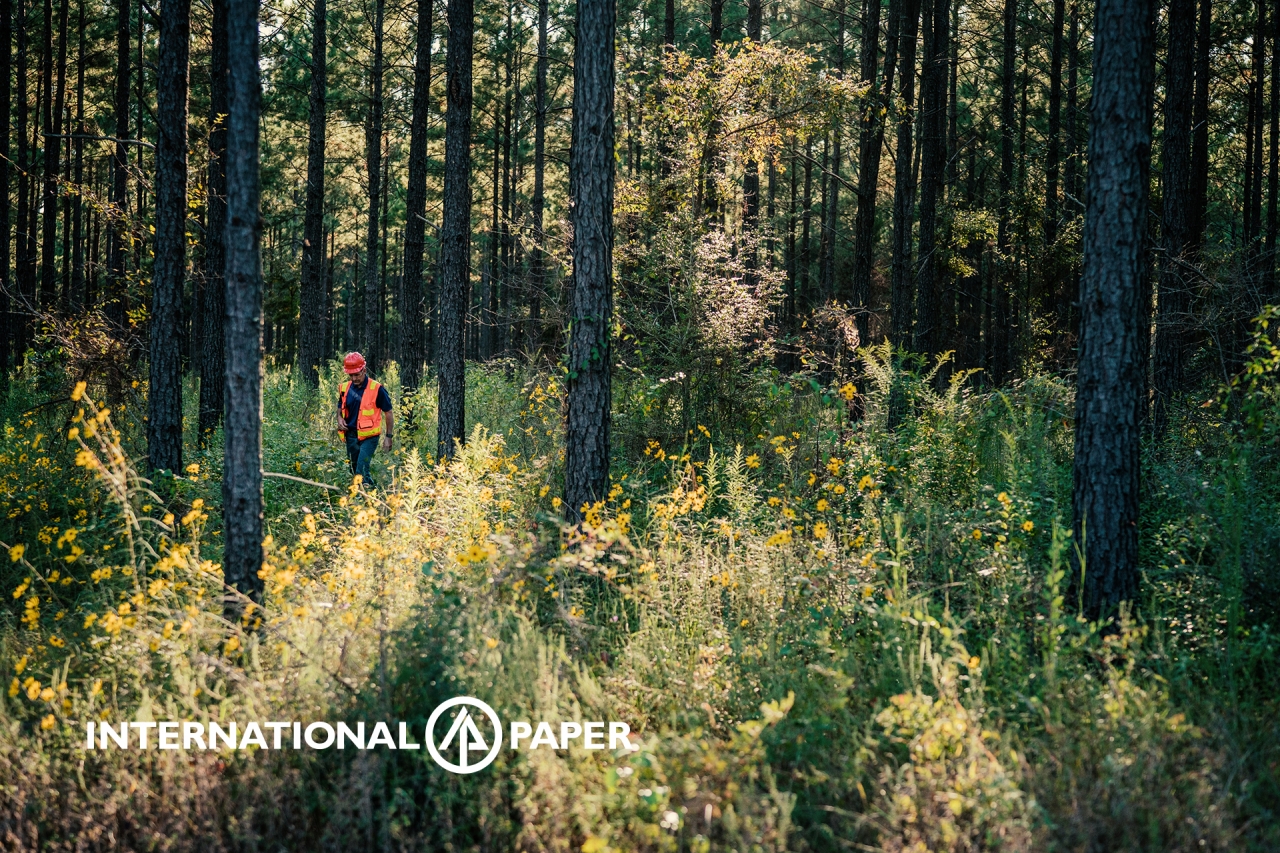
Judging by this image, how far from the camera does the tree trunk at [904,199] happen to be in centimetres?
1336

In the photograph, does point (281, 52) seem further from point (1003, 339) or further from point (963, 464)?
point (1003, 339)

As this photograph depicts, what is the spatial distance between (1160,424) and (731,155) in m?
Result: 6.70

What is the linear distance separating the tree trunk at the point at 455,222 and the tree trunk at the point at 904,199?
6.69m

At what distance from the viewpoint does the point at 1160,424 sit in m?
9.05

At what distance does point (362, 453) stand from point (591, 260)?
4510 millimetres

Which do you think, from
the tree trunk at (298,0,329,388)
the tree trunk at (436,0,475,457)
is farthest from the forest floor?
the tree trunk at (298,0,329,388)

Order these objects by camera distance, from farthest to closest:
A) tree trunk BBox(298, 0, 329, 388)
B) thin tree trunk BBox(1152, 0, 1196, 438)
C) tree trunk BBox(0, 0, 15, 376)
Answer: tree trunk BBox(298, 0, 329, 388) < tree trunk BBox(0, 0, 15, 376) < thin tree trunk BBox(1152, 0, 1196, 438)

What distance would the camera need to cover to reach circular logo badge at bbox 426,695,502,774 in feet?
11.9

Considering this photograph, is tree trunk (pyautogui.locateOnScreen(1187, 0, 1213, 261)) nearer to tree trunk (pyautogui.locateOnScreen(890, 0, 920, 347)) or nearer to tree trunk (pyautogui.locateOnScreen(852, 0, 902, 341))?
tree trunk (pyautogui.locateOnScreen(890, 0, 920, 347))

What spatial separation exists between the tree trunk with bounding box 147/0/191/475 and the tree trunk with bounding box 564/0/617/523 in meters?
4.44

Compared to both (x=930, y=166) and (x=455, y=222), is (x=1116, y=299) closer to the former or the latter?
(x=455, y=222)

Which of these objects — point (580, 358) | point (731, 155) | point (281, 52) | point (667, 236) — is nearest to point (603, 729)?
point (580, 358)

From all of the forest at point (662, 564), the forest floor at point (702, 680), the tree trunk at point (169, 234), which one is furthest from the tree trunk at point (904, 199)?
the tree trunk at point (169, 234)

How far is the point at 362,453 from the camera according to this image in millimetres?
9680
